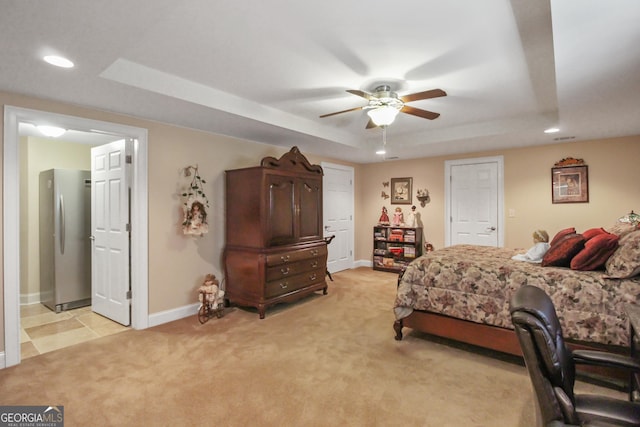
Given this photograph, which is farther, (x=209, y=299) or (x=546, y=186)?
(x=546, y=186)

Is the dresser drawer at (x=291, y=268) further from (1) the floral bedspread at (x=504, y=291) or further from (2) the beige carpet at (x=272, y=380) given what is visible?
(1) the floral bedspread at (x=504, y=291)

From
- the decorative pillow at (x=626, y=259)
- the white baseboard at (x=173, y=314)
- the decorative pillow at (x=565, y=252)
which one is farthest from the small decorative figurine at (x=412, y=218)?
the white baseboard at (x=173, y=314)

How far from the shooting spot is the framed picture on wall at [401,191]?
20.4 ft

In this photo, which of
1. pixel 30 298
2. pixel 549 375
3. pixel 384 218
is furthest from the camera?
pixel 384 218

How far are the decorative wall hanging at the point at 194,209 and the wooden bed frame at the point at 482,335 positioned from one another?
94.5 inches

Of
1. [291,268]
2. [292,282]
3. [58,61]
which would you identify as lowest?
[292,282]

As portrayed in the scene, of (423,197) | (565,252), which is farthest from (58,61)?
(423,197)

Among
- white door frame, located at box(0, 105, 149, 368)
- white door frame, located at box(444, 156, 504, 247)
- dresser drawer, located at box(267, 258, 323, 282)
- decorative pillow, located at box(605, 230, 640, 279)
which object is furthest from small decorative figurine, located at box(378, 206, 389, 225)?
white door frame, located at box(0, 105, 149, 368)

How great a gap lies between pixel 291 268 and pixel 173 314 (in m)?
1.46

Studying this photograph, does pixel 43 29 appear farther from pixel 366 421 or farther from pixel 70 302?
pixel 70 302

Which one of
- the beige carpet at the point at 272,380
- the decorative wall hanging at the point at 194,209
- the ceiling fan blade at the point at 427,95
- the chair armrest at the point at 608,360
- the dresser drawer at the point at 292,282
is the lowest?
the beige carpet at the point at 272,380

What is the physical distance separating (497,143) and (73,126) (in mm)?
5222

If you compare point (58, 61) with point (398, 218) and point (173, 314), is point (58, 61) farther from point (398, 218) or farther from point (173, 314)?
point (398, 218)

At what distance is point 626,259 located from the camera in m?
2.21
